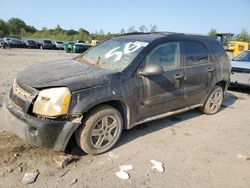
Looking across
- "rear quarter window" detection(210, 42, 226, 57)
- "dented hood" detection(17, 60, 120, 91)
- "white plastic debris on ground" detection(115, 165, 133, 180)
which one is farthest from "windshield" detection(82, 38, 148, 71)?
"rear quarter window" detection(210, 42, 226, 57)

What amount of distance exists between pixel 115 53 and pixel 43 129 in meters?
1.84

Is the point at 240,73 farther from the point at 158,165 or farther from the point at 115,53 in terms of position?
the point at 158,165

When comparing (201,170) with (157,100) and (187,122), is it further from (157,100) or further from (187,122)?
(187,122)

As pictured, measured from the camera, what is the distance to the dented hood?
3.35m

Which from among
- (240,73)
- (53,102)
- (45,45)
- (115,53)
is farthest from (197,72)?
(45,45)

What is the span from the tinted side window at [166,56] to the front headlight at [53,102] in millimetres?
1544

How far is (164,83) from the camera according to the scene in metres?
4.36

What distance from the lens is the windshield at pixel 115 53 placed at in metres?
4.07

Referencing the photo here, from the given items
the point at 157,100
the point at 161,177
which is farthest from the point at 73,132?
the point at 157,100

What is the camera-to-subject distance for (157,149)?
13.4 feet

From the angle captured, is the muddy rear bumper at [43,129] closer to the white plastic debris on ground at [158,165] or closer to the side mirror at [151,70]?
the white plastic debris on ground at [158,165]

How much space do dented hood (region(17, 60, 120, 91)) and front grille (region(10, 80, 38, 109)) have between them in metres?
0.07

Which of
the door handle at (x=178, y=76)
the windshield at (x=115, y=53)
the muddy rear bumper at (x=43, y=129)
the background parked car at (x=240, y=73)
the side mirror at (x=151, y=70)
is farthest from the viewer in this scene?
the background parked car at (x=240, y=73)

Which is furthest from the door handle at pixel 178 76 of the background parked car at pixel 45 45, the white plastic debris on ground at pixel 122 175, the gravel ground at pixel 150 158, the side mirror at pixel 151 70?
the background parked car at pixel 45 45
